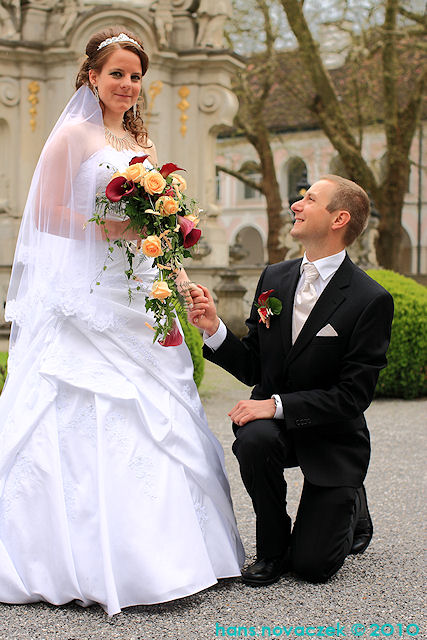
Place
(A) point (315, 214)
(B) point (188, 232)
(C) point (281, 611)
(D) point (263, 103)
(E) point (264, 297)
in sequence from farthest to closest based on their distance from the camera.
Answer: (D) point (263, 103) → (E) point (264, 297) → (A) point (315, 214) → (B) point (188, 232) → (C) point (281, 611)

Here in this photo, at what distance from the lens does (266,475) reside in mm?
3658

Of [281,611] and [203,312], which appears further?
[203,312]

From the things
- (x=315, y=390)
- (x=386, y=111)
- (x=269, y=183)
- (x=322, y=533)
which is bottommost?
(x=322, y=533)

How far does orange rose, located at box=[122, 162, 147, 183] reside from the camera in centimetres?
342

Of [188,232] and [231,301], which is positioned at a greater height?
[188,232]

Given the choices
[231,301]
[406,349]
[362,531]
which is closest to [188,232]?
[362,531]

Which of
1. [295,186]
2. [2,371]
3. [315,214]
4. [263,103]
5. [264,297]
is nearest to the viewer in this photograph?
[315,214]

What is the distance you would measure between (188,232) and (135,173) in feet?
1.07

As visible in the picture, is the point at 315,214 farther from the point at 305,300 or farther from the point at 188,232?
the point at 188,232

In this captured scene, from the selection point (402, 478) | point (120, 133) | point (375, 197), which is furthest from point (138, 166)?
point (375, 197)

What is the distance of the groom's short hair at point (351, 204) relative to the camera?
386 centimetres

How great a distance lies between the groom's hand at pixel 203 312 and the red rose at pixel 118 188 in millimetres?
597

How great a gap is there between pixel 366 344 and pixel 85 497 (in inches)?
54.6

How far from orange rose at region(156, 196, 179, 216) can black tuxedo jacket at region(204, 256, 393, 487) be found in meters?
0.84
